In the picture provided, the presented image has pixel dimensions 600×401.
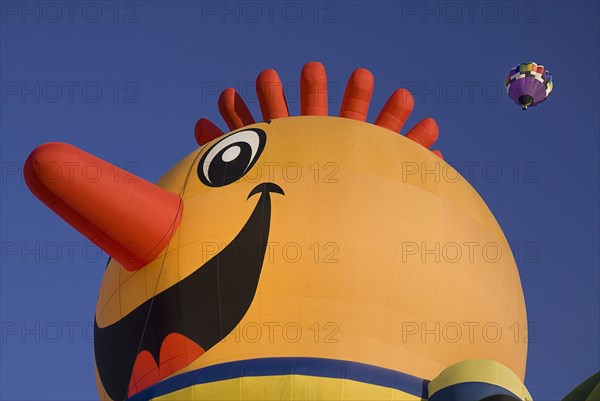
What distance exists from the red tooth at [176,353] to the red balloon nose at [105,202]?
0.93 m

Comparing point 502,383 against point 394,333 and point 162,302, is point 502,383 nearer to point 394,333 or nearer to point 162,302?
point 394,333

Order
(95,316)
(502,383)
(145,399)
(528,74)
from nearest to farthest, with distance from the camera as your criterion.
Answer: (502,383) < (145,399) < (95,316) < (528,74)

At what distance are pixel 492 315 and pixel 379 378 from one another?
1844 millimetres

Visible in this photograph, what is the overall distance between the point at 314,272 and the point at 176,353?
60.0 inches

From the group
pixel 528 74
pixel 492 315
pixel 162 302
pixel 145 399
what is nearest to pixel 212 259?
pixel 162 302

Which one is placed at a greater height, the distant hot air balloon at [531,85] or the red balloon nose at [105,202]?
the distant hot air balloon at [531,85]

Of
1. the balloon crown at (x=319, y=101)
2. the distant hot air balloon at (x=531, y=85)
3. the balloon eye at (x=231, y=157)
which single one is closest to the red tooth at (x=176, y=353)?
the balloon eye at (x=231, y=157)

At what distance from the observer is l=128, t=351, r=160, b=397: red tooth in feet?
39.9

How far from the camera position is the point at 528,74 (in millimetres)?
20250

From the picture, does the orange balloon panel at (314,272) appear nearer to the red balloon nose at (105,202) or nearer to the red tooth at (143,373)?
the red tooth at (143,373)

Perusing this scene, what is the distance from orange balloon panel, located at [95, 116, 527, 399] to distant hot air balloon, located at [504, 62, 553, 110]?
7.32m

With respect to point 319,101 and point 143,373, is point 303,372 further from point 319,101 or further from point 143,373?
point 319,101

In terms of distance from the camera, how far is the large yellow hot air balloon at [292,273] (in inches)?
461

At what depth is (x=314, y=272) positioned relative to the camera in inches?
472
